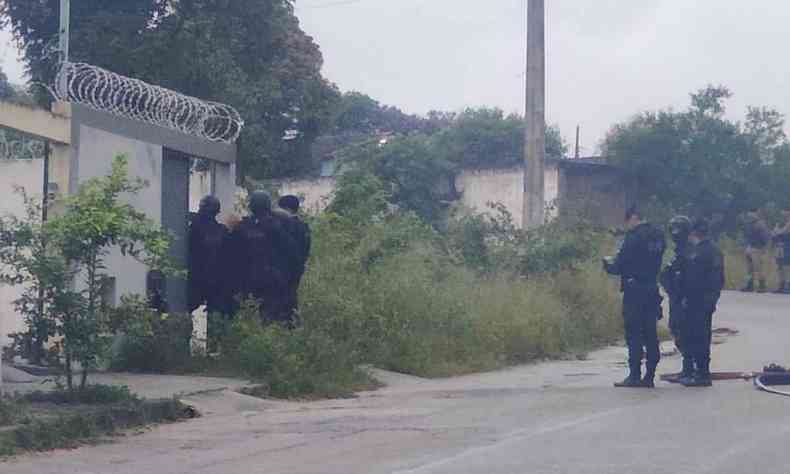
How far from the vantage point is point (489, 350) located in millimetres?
18391

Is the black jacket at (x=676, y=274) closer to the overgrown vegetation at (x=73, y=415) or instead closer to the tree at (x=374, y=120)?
the overgrown vegetation at (x=73, y=415)

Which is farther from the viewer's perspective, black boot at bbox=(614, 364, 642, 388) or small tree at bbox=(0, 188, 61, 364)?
black boot at bbox=(614, 364, 642, 388)

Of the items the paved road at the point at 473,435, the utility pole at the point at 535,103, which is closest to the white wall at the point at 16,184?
the paved road at the point at 473,435

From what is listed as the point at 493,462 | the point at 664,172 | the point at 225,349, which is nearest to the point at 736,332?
the point at 225,349

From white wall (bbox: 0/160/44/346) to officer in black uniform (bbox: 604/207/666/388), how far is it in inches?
281

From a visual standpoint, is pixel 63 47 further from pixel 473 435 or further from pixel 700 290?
pixel 700 290

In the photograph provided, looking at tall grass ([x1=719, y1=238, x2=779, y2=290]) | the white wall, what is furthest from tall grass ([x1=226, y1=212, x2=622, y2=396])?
tall grass ([x1=719, y1=238, x2=779, y2=290])

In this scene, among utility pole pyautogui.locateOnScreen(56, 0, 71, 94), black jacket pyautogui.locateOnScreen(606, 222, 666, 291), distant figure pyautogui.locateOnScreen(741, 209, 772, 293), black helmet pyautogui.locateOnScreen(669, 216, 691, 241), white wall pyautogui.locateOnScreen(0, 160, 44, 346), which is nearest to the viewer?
utility pole pyautogui.locateOnScreen(56, 0, 71, 94)

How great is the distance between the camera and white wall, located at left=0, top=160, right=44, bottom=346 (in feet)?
53.4

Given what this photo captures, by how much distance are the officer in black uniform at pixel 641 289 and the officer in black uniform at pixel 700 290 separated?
0.38 meters

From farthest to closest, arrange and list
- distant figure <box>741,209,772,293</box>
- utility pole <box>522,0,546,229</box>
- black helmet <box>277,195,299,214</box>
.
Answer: distant figure <box>741,209,772,293</box> → utility pole <box>522,0,546,229</box> → black helmet <box>277,195,299,214</box>

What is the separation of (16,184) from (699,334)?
327 inches

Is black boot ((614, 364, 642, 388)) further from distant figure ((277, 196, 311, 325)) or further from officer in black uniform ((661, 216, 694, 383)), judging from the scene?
distant figure ((277, 196, 311, 325))

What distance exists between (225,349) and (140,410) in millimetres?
3315
